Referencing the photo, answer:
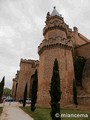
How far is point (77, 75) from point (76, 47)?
8051mm

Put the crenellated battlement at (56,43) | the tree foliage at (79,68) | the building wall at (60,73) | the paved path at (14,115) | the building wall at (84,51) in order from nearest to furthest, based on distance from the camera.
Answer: the paved path at (14,115), the building wall at (60,73), the crenellated battlement at (56,43), the tree foliage at (79,68), the building wall at (84,51)

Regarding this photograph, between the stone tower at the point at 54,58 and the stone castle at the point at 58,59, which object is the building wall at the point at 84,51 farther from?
the stone tower at the point at 54,58

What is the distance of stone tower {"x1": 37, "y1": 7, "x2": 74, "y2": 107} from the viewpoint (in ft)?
83.7

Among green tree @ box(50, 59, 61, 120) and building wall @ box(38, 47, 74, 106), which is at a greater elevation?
building wall @ box(38, 47, 74, 106)

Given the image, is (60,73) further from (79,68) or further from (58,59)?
(79,68)

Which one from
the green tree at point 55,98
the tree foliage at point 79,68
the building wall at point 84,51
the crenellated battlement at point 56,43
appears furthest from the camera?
the building wall at point 84,51

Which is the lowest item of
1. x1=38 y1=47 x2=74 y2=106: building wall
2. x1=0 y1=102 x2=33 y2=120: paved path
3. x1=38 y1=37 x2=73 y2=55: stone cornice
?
x1=0 y1=102 x2=33 y2=120: paved path

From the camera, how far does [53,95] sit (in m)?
14.8

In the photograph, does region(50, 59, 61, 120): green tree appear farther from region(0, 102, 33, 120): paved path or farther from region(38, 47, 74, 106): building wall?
region(38, 47, 74, 106): building wall

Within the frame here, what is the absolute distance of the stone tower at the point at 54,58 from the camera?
25522mm

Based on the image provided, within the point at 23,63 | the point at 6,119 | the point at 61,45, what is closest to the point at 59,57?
the point at 61,45

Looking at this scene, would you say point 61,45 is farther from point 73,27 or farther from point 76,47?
point 73,27

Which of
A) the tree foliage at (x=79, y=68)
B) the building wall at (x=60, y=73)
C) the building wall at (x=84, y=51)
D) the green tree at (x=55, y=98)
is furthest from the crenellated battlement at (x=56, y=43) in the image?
the green tree at (x=55, y=98)

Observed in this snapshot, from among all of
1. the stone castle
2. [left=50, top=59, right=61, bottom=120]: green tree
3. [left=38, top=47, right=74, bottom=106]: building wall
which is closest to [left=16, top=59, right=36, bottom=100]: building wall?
the stone castle
